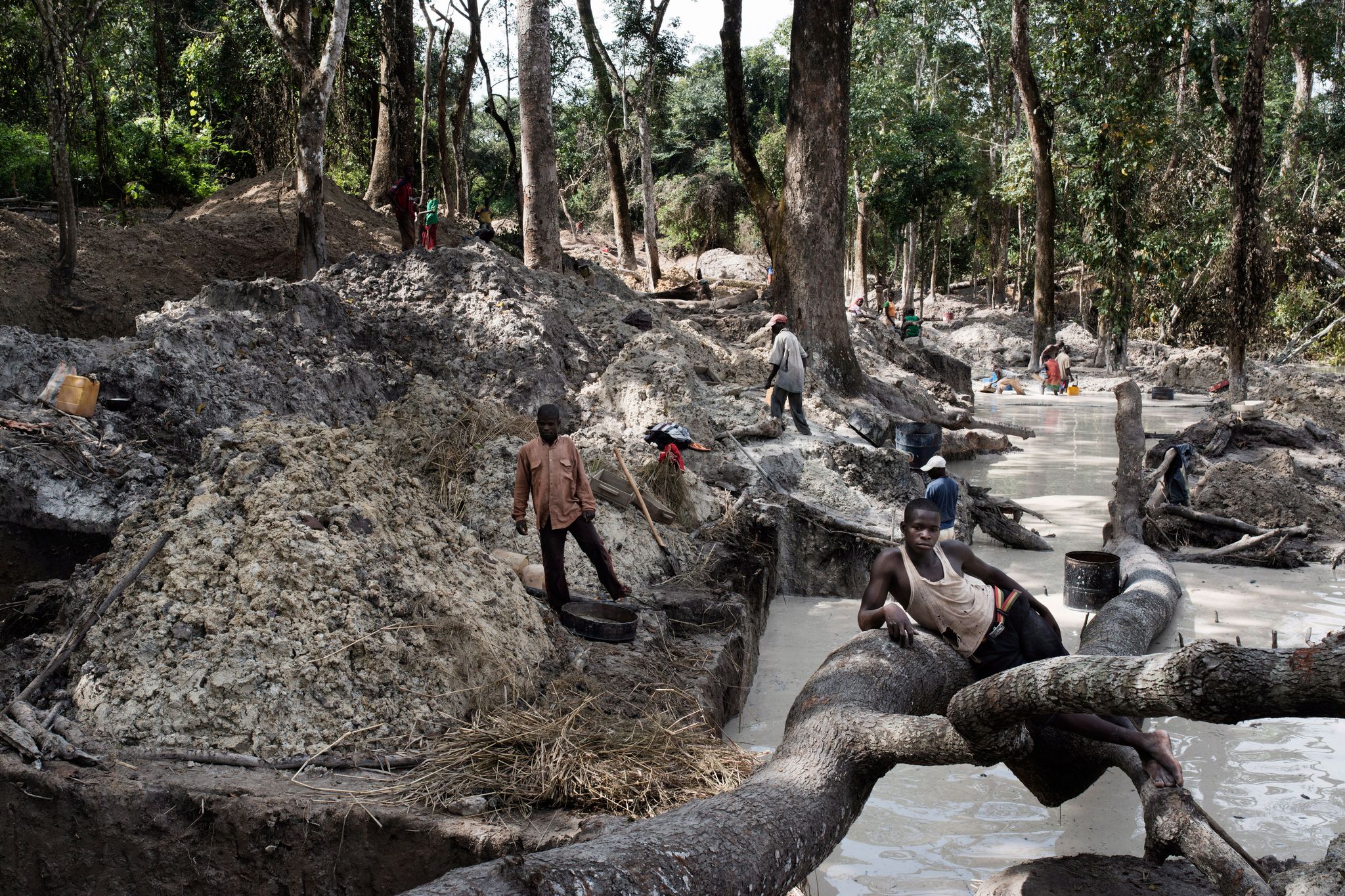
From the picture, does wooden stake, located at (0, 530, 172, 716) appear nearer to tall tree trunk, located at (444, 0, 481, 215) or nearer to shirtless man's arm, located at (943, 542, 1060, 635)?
shirtless man's arm, located at (943, 542, 1060, 635)

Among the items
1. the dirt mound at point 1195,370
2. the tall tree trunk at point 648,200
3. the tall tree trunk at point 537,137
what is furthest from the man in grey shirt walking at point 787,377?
the dirt mound at point 1195,370

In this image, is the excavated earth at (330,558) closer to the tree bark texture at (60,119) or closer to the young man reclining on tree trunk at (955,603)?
the young man reclining on tree trunk at (955,603)

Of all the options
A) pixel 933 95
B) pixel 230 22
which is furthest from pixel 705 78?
pixel 230 22

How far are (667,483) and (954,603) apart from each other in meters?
3.99

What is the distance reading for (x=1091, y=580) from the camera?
7375mm

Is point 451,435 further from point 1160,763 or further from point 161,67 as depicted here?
point 161,67

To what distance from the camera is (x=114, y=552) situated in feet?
15.1

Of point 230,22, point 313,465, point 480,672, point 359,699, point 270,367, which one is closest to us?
point 359,699

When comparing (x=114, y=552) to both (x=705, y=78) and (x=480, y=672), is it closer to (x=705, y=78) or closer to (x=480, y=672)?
(x=480, y=672)

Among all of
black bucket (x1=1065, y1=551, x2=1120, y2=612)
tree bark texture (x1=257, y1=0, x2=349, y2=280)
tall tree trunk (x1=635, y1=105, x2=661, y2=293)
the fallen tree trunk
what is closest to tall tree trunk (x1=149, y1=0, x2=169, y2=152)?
tree bark texture (x1=257, y1=0, x2=349, y2=280)

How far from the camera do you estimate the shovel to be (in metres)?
7.06

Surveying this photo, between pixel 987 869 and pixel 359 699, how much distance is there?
275 cm

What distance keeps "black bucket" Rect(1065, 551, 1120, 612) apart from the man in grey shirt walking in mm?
3653

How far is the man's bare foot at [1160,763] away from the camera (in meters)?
3.64
